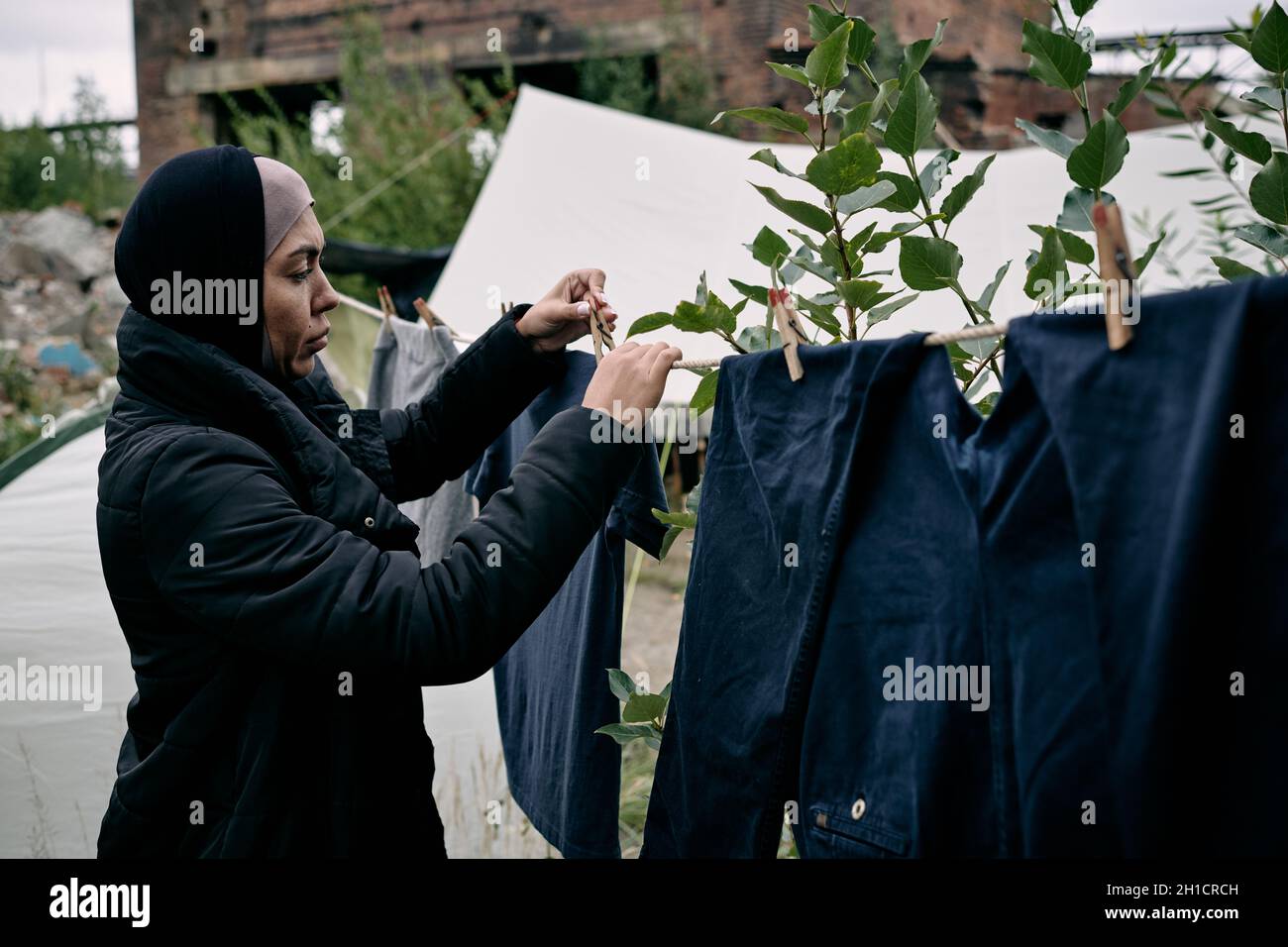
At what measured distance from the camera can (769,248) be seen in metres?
1.38

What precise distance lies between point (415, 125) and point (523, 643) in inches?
300

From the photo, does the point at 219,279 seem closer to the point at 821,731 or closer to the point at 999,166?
the point at 821,731

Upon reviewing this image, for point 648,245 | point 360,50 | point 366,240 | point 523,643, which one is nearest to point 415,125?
point 366,240

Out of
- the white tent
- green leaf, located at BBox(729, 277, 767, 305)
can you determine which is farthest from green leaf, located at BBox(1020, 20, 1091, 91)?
the white tent

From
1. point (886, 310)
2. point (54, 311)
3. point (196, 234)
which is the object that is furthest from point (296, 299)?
point (54, 311)

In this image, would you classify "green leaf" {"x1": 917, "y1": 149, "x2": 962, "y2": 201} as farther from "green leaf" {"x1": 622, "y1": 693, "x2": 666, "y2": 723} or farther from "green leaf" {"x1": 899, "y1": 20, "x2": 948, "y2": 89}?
"green leaf" {"x1": 622, "y1": 693, "x2": 666, "y2": 723}

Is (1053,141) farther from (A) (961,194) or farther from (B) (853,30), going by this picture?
(B) (853,30)

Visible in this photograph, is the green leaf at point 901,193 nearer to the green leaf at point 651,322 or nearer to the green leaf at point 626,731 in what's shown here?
the green leaf at point 651,322

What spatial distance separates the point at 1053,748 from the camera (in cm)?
94

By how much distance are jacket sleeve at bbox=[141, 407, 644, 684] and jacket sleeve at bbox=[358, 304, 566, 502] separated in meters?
0.50

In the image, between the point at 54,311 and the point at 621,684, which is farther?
the point at 54,311

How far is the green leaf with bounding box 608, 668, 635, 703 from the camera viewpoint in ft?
4.93

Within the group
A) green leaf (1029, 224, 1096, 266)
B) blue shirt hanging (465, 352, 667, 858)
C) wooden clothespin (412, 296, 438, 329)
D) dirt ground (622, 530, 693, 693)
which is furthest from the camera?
dirt ground (622, 530, 693, 693)

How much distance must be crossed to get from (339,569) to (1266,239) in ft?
3.62
